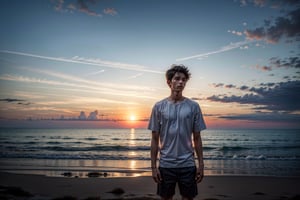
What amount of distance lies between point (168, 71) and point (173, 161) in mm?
1096

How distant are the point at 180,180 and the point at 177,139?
494 millimetres

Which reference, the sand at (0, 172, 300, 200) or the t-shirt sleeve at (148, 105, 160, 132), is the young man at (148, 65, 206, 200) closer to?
the t-shirt sleeve at (148, 105, 160, 132)

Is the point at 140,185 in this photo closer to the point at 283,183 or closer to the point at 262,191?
the point at 262,191

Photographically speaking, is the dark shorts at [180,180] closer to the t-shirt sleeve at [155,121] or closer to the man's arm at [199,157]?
the man's arm at [199,157]

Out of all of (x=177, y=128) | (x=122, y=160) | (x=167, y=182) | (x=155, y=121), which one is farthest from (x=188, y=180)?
(x=122, y=160)

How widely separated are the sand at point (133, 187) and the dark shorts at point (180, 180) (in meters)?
5.28

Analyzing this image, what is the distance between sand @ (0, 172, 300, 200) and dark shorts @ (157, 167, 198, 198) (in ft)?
17.3

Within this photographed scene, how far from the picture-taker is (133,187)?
10.9 meters

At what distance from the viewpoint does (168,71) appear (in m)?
3.80

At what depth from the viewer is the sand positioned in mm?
9336

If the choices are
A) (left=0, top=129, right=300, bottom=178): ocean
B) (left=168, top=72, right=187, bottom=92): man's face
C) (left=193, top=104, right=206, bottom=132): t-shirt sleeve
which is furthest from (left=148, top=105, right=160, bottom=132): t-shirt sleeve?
(left=0, top=129, right=300, bottom=178): ocean

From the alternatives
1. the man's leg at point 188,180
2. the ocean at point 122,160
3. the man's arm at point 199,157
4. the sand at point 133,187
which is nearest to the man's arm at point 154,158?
the man's leg at point 188,180

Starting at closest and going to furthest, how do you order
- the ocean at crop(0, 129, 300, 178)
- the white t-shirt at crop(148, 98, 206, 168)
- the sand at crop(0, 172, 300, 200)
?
the white t-shirt at crop(148, 98, 206, 168) < the sand at crop(0, 172, 300, 200) < the ocean at crop(0, 129, 300, 178)

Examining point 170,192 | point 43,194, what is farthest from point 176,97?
point 43,194
